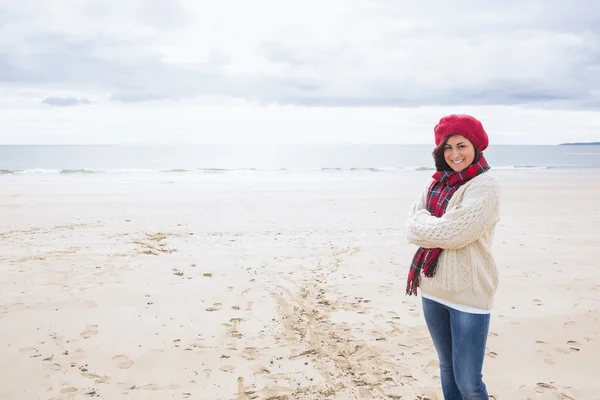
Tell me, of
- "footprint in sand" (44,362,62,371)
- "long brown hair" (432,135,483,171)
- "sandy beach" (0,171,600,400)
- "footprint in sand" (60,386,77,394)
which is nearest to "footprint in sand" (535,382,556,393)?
"sandy beach" (0,171,600,400)

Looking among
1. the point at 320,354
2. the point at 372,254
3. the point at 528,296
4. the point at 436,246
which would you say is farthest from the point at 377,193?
the point at 436,246

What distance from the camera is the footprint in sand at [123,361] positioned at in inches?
156

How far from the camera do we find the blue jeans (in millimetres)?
2428

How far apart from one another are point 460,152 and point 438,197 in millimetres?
336

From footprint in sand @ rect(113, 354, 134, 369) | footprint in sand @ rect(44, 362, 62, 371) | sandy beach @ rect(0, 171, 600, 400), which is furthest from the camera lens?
footprint in sand @ rect(113, 354, 134, 369)

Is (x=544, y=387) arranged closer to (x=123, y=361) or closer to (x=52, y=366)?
(x=123, y=361)

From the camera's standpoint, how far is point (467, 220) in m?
2.33

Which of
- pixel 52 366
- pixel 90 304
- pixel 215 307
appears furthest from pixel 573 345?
pixel 90 304

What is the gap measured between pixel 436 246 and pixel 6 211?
1459 centimetres

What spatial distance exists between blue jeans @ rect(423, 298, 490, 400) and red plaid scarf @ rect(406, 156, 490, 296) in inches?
7.4

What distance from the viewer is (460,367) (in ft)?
8.18

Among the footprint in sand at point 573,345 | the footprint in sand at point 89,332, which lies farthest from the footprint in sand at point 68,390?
the footprint in sand at point 573,345

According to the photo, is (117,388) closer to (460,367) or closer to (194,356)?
(194,356)

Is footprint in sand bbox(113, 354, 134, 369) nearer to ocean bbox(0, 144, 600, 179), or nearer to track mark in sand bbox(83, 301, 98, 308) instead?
track mark in sand bbox(83, 301, 98, 308)
